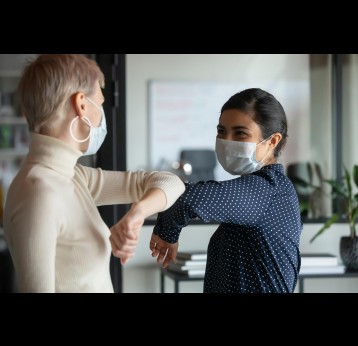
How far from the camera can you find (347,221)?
411 cm

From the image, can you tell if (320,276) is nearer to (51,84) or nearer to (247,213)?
(247,213)

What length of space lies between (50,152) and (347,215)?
129 inches

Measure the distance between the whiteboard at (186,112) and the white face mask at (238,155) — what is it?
2456 mm

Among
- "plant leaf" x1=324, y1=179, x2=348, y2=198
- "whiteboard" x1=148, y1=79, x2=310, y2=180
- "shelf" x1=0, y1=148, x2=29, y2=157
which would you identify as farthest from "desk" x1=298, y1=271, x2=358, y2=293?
"shelf" x1=0, y1=148, x2=29, y2=157

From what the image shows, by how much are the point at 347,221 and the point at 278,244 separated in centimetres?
279

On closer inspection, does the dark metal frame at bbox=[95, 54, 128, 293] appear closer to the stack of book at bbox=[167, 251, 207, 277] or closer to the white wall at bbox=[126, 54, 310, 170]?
the white wall at bbox=[126, 54, 310, 170]

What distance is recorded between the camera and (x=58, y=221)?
1.00m

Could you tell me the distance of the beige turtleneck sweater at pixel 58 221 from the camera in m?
0.96

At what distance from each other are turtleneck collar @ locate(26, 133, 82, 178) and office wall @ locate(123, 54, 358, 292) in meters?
2.82

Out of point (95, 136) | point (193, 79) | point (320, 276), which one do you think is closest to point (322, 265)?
point (320, 276)

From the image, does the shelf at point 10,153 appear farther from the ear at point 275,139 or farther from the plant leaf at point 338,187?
the ear at point 275,139

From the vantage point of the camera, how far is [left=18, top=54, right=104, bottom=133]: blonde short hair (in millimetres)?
1014
